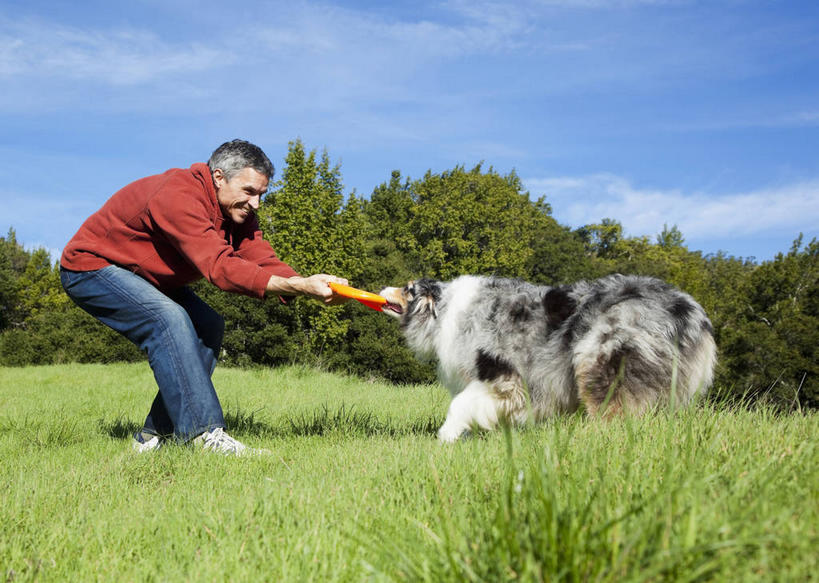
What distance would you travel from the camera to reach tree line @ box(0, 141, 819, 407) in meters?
26.8

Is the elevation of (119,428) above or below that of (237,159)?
below

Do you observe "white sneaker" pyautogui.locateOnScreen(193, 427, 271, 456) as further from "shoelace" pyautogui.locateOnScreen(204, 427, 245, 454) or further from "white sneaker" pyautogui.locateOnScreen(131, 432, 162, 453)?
"white sneaker" pyautogui.locateOnScreen(131, 432, 162, 453)

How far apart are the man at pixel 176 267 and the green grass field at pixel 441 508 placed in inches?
20.6

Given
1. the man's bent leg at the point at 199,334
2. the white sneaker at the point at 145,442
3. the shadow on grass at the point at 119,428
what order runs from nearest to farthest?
the white sneaker at the point at 145,442
the man's bent leg at the point at 199,334
the shadow on grass at the point at 119,428

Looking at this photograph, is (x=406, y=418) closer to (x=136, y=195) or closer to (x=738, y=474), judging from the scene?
(x=136, y=195)

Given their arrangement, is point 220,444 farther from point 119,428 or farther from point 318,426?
point 119,428

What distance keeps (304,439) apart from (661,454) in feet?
10.7

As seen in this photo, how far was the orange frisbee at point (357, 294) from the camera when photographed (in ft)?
16.2

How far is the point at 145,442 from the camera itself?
207 inches

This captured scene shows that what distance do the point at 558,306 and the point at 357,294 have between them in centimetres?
180

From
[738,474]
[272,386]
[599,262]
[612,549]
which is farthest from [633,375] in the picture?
[599,262]

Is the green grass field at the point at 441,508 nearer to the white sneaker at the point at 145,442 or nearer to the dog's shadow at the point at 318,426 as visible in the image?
the white sneaker at the point at 145,442

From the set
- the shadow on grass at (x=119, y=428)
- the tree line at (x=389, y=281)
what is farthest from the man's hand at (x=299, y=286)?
the tree line at (x=389, y=281)

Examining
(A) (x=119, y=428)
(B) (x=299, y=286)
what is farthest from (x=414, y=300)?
(A) (x=119, y=428)
